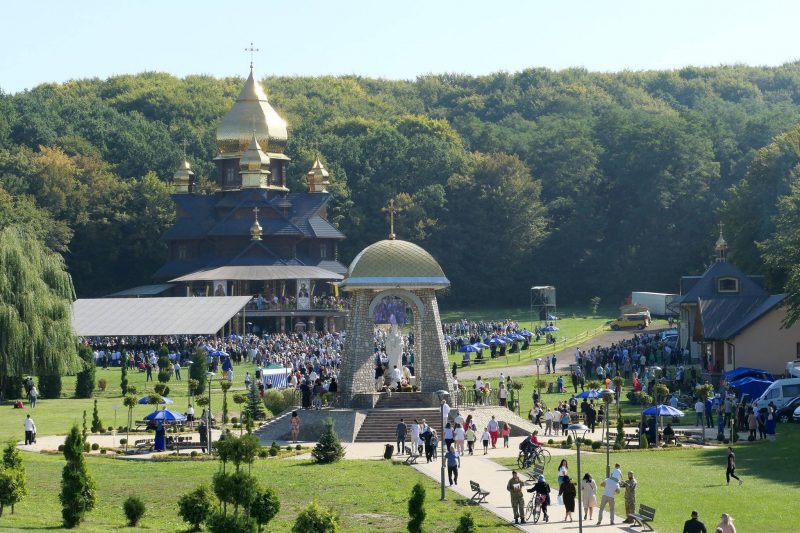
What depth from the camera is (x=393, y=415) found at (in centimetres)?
5119

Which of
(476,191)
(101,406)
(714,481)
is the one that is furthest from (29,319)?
(476,191)

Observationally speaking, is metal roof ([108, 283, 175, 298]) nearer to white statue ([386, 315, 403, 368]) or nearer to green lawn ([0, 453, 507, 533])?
white statue ([386, 315, 403, 368])

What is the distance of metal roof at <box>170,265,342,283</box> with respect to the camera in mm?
92812

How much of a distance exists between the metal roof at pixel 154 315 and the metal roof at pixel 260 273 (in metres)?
8.83

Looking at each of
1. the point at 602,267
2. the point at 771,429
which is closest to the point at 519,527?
the point at 771,429

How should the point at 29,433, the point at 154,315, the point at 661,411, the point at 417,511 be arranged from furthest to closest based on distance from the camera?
the point at 154,315
the point at 29,433
the point at 661,411
the point at 417,511

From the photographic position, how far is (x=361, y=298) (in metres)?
53.2

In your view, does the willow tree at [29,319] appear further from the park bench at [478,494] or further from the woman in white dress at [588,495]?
the woman in white dress at [588,495]

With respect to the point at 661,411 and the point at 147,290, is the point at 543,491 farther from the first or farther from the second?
the point at 147,290

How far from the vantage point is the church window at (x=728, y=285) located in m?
68.5

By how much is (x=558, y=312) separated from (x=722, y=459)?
5718 centimetres

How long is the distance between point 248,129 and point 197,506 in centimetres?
7335

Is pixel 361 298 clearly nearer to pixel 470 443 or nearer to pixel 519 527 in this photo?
pixel 470 443

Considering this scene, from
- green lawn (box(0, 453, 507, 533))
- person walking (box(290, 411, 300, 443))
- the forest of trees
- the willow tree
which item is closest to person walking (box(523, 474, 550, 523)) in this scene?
green lawn (box(0, 453, 507, 533))
